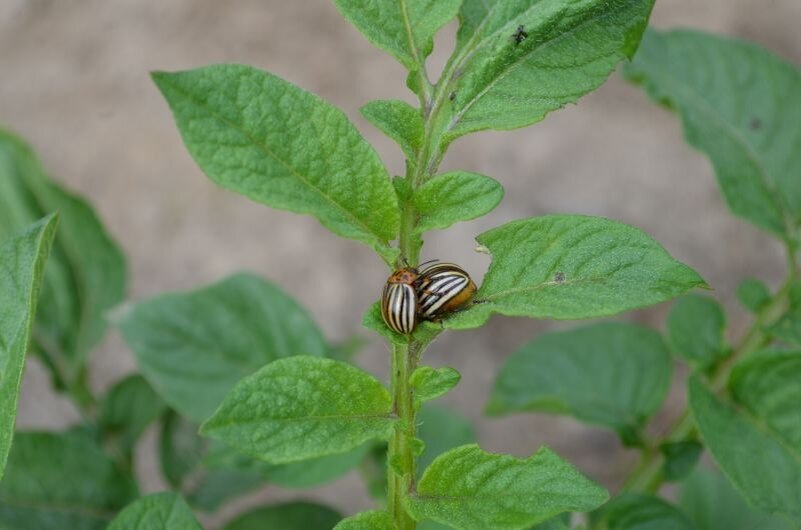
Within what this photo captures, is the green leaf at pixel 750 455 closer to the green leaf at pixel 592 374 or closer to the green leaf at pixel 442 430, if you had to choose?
the green leaf at pixel 592 374

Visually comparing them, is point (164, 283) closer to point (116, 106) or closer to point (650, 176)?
point (116, 106)

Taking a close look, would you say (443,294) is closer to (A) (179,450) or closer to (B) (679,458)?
(B) (679,458)

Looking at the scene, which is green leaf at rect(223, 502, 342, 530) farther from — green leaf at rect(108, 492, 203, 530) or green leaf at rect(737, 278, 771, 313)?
green leaf at rect(737, 278, 771, 313)

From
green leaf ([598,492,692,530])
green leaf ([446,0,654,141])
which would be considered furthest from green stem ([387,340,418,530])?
green leaf ([598,492,692,530])

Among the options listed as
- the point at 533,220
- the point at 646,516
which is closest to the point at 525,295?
the point at 533,220

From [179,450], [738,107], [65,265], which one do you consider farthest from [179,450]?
[738,107]
